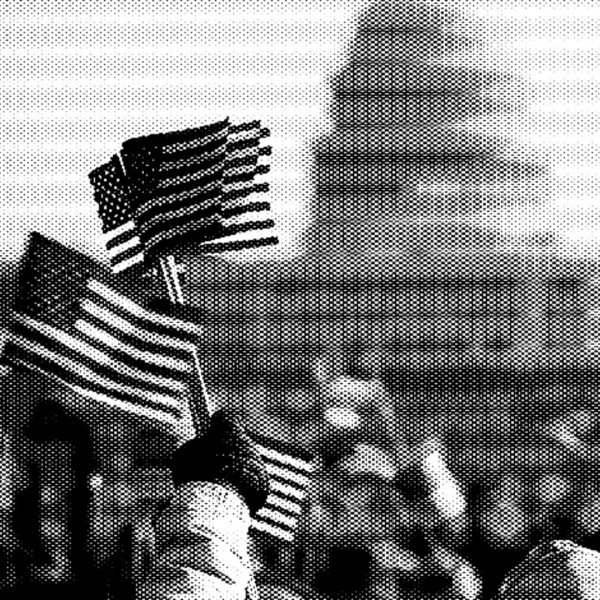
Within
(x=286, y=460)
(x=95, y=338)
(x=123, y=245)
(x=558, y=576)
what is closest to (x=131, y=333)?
(x=95, y=338)

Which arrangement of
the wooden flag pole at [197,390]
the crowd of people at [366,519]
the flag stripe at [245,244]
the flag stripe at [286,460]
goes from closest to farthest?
the wooden flag pole at [197,390]
the flag stripe at [245,244]
the flag stripe at [286,460]
the crowd of people at [366,519]

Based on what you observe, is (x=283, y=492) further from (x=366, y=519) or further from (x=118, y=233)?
(x=366, y=519)

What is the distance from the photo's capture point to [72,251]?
10.3ft

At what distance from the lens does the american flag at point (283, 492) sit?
4266 mm

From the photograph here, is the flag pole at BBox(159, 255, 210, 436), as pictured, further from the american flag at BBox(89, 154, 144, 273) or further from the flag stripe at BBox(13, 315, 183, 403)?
the flag stripe at BBox(13, 315, 183, 403)

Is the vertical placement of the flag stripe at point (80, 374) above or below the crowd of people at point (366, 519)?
above

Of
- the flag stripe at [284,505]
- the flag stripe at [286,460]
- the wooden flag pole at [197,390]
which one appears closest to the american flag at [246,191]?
the wooden flag pole at [197,390]

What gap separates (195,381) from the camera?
8.96 feet

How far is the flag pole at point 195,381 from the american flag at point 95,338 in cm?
23

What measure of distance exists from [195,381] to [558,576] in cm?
112

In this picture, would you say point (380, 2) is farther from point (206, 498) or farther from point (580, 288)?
point (206, 498)

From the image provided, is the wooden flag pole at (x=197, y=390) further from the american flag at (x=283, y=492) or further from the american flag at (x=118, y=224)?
the american flag at (x=283, y=492)

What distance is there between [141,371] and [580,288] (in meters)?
44.3

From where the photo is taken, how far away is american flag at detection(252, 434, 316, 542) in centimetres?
427
